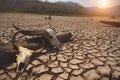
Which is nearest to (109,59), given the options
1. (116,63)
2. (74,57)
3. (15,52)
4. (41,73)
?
(116,63)

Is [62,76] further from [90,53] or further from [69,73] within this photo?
[90,53]

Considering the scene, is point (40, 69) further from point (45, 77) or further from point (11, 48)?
point (11, 48)

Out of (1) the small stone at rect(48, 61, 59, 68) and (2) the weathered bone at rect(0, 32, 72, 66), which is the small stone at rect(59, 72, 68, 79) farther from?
(2) the weathered bone at rect(0, 32, 72, 66)

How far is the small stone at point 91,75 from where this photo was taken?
2188mm

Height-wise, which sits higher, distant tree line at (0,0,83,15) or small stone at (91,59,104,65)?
distant tree line at (0,0,83,15)

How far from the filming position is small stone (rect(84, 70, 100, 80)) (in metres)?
2.19

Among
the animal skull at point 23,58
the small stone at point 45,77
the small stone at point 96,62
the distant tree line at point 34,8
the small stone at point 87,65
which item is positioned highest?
the distant tree line at point 34,8

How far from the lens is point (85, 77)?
7.18 ft

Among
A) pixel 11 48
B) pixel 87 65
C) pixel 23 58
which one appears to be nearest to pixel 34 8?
pixel 11 48

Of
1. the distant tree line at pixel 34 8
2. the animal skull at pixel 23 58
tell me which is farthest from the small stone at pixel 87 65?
the distant tree line at pixel 34 8

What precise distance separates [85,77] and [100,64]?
63 cm

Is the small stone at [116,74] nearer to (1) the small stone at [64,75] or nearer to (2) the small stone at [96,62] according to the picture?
(2) the small stone at [96,62]

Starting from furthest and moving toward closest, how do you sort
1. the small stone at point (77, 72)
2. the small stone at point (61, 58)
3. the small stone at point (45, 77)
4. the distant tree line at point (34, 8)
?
the distant tree line at point (34, 8) < the small stone at point (61, 58) < the small stone at point (77, 72) < the small stone at point (45, 77)

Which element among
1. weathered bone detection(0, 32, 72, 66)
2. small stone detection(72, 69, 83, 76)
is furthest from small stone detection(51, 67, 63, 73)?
weathered bone detection(0, 32, 72, 66)
